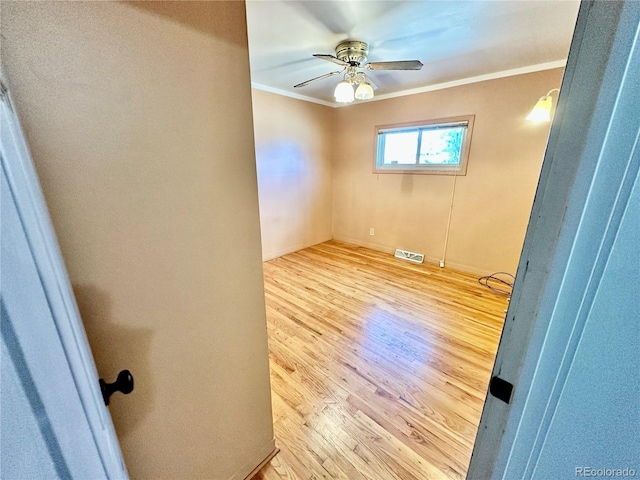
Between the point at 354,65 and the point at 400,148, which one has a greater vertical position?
the point at 354,65

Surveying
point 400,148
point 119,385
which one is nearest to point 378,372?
point 119,385

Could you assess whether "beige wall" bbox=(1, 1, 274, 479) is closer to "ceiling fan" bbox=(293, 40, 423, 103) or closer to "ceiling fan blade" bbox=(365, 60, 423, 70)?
"ceiling fan" bbox=(293, 40, 423, 103)

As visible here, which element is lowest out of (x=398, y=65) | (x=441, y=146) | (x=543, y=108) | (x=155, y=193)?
(x=155, y=193)

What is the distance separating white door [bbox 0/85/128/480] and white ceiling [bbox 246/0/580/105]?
1.82 meters

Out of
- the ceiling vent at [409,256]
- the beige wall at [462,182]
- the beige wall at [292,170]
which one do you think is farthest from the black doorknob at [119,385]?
the ceiling vent at [409,256]

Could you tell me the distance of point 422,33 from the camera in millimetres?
1953

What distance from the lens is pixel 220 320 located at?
3.02 ft

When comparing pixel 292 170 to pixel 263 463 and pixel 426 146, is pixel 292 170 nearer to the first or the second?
pixel 426 146

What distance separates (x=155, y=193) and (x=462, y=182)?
3490mm

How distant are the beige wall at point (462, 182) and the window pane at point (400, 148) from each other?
0.66ft

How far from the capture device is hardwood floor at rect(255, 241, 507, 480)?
4.28 ft

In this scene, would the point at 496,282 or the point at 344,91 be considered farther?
the point at 496,282

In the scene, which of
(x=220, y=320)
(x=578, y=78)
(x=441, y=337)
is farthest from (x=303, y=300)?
(x=578, y=78)

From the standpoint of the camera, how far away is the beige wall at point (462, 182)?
2.78 metres
